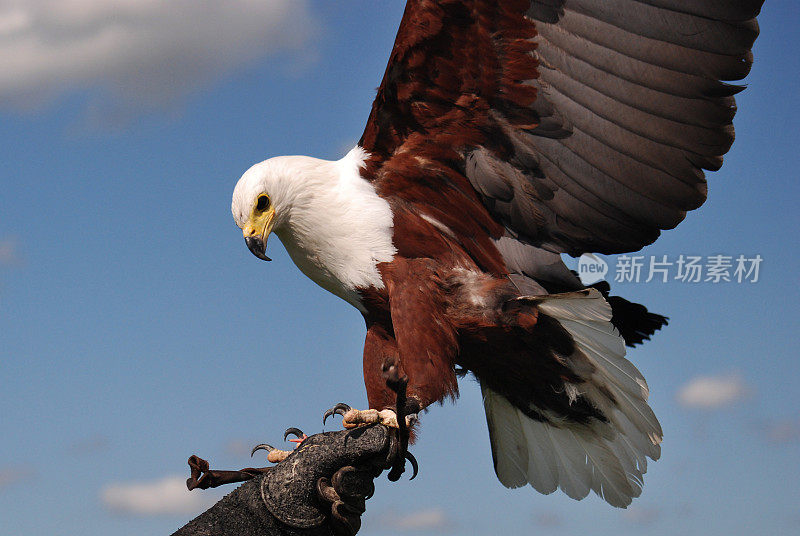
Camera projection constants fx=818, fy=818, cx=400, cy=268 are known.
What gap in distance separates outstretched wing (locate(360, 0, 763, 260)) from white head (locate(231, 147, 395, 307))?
12 cm

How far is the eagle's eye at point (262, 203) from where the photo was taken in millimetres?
2667

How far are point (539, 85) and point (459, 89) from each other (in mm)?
265

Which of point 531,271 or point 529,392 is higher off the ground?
point 531,271

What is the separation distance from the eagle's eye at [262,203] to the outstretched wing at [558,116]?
1.26 ft

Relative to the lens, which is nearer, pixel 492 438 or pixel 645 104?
pixel 645 104

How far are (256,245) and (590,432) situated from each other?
1.47 m

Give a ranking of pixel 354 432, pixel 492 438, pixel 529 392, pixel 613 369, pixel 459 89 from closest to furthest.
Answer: pixel 354 432 → pixel 459 89 → pixel 613 369 → pixel 529 392 → pixel 492 438

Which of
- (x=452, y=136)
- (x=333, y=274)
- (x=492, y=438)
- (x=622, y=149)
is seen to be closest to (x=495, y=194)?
(x=452, y=136)

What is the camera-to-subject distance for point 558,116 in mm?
2709

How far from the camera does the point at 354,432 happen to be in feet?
8.07

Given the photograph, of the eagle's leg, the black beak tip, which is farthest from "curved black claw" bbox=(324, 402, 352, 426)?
the black beak tip

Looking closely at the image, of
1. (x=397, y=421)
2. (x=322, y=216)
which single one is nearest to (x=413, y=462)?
(x=397, y=421)

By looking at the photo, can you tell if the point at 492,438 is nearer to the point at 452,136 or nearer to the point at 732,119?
the point at 452,136

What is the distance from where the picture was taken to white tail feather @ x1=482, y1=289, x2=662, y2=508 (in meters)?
2.75
